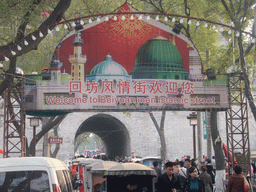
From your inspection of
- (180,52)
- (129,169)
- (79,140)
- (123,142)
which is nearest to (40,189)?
(129,169)

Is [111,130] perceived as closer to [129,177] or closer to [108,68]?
[108,68]

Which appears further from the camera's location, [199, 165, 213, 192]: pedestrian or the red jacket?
[199, 165, 213, 192]: pedestrian

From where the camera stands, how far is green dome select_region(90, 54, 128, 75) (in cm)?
1977

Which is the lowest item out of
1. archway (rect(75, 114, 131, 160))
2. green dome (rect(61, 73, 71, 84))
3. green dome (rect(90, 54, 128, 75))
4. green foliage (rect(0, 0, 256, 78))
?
archway (rect(75, 114, 131, 160))

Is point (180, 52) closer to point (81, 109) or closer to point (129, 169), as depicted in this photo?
point (81, 109)

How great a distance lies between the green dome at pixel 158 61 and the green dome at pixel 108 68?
0.60 metres

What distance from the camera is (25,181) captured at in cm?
847

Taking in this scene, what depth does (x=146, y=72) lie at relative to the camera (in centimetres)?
1995

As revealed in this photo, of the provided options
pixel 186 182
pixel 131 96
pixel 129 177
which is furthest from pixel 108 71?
pixel 186 182

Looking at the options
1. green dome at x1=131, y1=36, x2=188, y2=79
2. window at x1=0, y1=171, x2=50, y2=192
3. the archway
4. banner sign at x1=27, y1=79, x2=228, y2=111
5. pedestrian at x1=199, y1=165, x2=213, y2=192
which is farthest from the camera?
the archway

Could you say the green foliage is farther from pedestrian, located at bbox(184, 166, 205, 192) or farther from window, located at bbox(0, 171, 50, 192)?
window, located at bbox(0, 171, 50, 192)

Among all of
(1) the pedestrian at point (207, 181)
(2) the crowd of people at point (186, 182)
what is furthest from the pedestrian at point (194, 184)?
(1) the pedestrian at point (207, 181)

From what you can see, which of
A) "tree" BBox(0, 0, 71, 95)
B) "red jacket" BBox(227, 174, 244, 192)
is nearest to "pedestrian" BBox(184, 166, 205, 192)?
"red jacket" BBox(227, 174, 244, 192)

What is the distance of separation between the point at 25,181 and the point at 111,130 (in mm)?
41180
